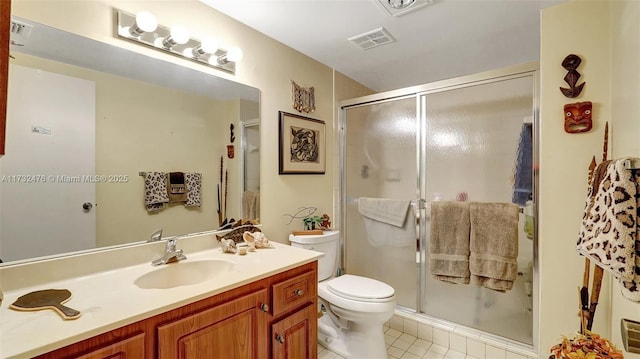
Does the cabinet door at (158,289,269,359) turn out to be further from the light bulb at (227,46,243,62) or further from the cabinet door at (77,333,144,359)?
the light bulb at (227,46,243,62)

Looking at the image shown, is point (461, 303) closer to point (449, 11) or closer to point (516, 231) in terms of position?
point (516, 231)

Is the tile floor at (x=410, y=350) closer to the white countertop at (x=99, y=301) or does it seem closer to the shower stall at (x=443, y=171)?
the shower stall at (x=443, y=171)

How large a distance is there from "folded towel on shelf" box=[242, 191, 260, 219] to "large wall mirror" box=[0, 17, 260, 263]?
17 centimetres

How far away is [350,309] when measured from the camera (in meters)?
1.67

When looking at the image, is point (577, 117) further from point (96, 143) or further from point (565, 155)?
point (96, 143)

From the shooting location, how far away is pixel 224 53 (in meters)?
1.62

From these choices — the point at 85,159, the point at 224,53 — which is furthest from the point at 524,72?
the point at 85,159

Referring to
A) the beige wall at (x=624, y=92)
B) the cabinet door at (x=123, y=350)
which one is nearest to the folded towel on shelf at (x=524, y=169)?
the beige wall at (x=624, y=92)

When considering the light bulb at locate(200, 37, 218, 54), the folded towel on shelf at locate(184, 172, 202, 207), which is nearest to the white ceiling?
the light bulb at locate(200, 37, 218, 54)

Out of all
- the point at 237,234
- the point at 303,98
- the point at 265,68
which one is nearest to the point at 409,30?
the point at 303,98

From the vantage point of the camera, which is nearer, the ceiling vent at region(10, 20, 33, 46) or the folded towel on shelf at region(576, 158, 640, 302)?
the folded towel on shelf at region(576, 158, 640, 302)

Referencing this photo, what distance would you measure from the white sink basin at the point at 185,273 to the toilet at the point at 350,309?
26.5 inches

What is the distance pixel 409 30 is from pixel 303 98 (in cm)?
89

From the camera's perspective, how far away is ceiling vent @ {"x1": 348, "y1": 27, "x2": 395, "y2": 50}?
186 centimetres
